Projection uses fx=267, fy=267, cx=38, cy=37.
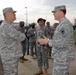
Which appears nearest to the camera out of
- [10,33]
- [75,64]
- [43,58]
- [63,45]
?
[63,45]

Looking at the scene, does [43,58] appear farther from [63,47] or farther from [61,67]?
[63,47]

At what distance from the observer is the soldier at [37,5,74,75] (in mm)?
4434

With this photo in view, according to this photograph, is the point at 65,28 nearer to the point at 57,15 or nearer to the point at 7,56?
the point at 57,15

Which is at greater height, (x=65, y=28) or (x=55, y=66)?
(x=65, y=28)

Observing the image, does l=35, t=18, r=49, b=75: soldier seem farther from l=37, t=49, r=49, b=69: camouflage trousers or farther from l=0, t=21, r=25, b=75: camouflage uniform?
l=0, t=21, r=25, b=75: camouflage uniform

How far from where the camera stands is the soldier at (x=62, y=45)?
4.43m

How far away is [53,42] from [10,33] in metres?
0.93

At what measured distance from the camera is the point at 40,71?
26.7 feet

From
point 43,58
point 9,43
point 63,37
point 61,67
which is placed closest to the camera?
point 63,37

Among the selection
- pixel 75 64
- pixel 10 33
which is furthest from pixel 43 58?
pixel 10 33

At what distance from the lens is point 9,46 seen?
5.08m

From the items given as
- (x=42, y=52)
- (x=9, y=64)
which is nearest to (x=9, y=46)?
(x=9, y=64)

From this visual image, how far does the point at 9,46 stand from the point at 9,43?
57 mm

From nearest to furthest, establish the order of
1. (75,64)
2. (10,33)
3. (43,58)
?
(10,33)
(43,58)
(75,64)
